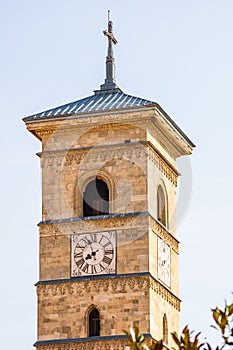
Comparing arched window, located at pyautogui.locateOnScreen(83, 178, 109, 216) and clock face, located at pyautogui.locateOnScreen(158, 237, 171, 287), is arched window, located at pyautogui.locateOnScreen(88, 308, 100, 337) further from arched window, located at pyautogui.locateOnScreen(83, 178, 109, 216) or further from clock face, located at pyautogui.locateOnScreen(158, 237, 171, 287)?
arched window, located at pyautogui.locateOnScreen(83, 178, 109, 216)

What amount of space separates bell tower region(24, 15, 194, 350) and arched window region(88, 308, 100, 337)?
2 centimetres

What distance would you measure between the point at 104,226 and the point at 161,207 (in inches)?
87.4

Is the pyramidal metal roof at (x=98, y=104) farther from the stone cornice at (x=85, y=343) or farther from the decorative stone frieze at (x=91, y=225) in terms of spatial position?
the stone cornice at (x=85, y=343)

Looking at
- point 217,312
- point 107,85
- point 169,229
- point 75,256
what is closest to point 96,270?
point 75,256

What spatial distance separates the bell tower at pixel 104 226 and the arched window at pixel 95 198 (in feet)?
0.08

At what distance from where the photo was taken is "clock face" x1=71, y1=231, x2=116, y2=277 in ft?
98.1

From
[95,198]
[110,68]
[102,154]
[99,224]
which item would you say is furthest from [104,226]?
[110,68]

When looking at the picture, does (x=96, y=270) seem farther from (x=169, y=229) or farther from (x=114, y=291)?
(x=169, y=229)

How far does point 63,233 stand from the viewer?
30.6 meters

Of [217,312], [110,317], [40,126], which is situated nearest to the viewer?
[217,312]

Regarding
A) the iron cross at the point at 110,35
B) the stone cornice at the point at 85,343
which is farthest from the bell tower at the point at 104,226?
the iron cross at the point at 110,35

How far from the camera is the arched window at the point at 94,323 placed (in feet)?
97.1

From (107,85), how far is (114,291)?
625 cm

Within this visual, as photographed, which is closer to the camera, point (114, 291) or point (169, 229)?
point (114, 291)
